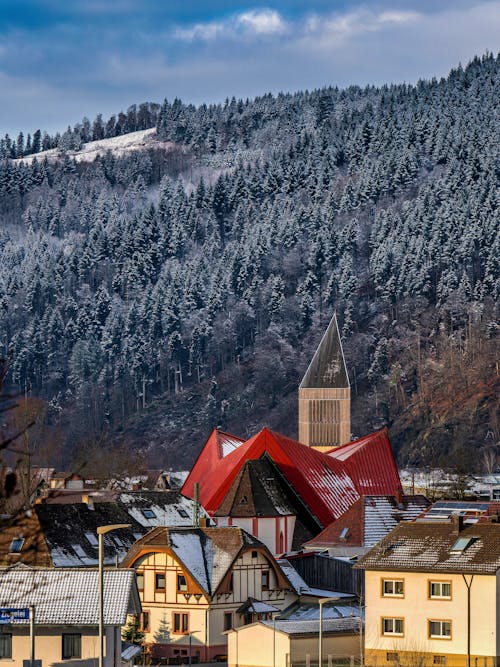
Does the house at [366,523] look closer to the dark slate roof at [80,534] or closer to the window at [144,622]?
the dark slate roof at [80,534]

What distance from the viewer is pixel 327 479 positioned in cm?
11456

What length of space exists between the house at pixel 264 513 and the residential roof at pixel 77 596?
39703 mm

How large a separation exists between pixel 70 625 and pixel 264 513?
4592 centimetres

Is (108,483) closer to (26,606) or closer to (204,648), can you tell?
(204,648)

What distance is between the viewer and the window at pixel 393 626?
198 ft

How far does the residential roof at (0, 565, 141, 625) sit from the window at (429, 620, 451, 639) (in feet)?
34.5

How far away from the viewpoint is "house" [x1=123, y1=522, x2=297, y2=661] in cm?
6988

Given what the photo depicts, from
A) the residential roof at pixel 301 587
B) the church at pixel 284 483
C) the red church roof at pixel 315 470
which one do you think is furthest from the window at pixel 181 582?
the red church roof at pixel 315 470

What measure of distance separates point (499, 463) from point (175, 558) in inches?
4664

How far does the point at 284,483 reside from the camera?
109375 mm

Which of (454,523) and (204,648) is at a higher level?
(454,523)

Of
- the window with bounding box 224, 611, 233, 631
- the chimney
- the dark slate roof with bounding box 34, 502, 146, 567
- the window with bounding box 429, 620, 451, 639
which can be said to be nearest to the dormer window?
the dark slate roof with bounding box 34, 502, 146, 567

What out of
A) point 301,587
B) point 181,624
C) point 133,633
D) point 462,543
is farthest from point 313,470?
point 462,543

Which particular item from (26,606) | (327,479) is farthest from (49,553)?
(327,479)
